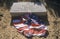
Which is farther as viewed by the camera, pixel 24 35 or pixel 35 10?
pixel 35 10

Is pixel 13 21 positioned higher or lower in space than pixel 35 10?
lower

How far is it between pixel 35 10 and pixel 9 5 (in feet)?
3.43

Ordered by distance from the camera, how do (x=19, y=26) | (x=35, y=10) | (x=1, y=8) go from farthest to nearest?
(x=1, y=8), (x=35, y=10), (x=19, y=26)

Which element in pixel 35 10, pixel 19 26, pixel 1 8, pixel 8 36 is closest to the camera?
pixel 8 36

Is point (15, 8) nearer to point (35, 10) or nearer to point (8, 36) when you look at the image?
point (35, 10)

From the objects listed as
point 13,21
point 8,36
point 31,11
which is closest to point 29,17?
point 31,11

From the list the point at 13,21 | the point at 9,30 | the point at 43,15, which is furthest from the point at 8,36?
the point at 43,15

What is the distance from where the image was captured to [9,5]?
507 cm

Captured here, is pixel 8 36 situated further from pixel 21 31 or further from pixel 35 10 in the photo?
pixel 35 10

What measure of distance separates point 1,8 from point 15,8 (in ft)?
1.98

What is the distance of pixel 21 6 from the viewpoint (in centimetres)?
465

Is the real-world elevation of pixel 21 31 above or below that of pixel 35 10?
below

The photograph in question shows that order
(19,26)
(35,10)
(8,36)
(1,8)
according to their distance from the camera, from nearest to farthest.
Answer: (8,36), (19,26), (35,10), (1,8)

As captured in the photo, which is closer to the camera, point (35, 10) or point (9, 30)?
point (9, 30)
